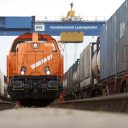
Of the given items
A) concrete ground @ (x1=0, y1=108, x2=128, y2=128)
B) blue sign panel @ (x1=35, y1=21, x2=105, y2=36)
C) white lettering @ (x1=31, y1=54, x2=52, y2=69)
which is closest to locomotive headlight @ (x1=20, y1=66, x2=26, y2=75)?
white lettering @ (x1=31, y1=54, x2=52, y2=69)

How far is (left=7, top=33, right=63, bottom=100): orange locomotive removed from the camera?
1346 cm

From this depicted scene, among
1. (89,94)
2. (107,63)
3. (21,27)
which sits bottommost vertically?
(89,94)

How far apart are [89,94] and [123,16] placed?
7.98 m

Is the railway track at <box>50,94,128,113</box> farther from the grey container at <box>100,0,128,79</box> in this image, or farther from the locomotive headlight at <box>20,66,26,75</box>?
the locomotive headlight at <box>20,66,26,75</box>

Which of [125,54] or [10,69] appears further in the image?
[10,69]

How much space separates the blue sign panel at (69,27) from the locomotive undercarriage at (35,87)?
18.7 m

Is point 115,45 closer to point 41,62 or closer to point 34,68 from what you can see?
point 41,62

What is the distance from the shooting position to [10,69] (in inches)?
562

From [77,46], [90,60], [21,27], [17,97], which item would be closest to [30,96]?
[17,97]

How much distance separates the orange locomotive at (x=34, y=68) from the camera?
1346 cm

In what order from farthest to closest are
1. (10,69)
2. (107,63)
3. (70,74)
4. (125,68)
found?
(70,74), (10,69), (107,63), (125,68)

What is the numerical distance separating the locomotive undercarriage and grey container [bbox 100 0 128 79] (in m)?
1.76

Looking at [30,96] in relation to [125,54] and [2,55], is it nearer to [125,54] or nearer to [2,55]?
[125,54]

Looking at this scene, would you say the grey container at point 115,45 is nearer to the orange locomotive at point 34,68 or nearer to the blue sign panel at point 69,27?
the orange locomotive at point 34,68
